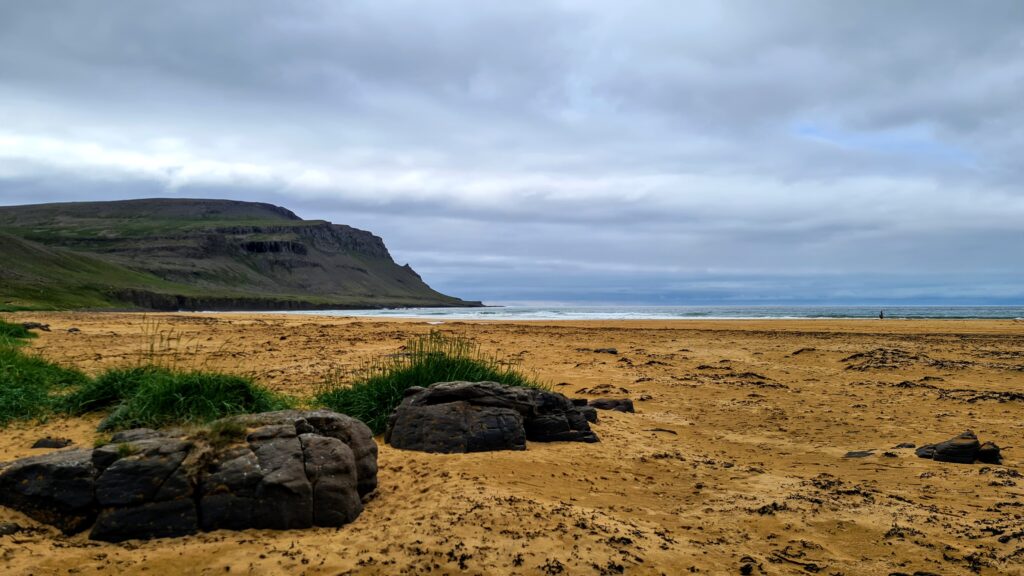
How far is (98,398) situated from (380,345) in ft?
37.7

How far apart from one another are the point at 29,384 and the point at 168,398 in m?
3.27

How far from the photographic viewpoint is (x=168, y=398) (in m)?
7.32

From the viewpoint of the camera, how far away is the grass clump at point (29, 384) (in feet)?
26.0

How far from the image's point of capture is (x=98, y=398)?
829cm

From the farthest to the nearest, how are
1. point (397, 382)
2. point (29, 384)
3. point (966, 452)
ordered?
point (397, 382) → point (29, 384) → point (966, 452)

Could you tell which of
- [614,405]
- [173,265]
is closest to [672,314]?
[614,405]

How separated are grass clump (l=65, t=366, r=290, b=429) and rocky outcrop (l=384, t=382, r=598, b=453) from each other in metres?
1.83

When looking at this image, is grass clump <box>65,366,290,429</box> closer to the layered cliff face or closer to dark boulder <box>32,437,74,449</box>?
dark boulder <box>32,437,74,449</box>

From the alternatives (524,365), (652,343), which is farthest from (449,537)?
(652,343)

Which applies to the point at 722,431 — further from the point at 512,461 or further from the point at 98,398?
the point at 98,398

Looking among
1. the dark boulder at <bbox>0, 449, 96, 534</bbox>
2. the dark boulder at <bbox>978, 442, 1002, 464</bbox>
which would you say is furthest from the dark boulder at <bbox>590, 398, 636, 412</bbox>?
the dark boulder at <bbox>0, 449, 96, 534</bbox>

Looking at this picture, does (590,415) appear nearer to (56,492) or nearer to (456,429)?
(456,429)

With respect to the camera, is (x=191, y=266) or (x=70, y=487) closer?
(x=70, y=487)

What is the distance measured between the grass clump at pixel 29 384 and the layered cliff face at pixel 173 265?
53.5 meters
